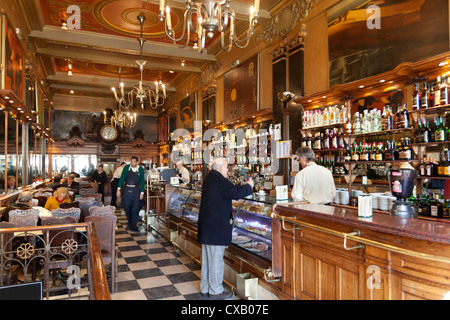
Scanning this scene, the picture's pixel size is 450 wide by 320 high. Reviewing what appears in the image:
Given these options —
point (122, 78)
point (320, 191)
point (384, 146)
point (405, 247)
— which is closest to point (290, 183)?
point (384, 146)

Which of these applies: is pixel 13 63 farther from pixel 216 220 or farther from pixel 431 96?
pixel 431 96

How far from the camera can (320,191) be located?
409 centimetres

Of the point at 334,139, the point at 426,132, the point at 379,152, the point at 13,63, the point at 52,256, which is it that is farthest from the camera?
the point at 13,63

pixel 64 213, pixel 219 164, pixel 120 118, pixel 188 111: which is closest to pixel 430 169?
pixel 219 164

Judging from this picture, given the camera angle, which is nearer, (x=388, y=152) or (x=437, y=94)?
(x=437, y=94)

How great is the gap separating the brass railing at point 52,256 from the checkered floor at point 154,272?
1.74 feet

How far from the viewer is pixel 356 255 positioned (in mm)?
2328

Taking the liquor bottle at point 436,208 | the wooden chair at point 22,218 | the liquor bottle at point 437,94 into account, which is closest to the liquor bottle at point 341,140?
the liquor bottle at point 437,94

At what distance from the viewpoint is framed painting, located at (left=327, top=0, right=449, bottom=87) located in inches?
173

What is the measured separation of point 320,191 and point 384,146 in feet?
5.08

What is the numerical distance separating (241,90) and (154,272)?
19.8 ft

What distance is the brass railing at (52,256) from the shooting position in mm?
2740

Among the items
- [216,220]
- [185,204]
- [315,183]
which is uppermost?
[315,183]
